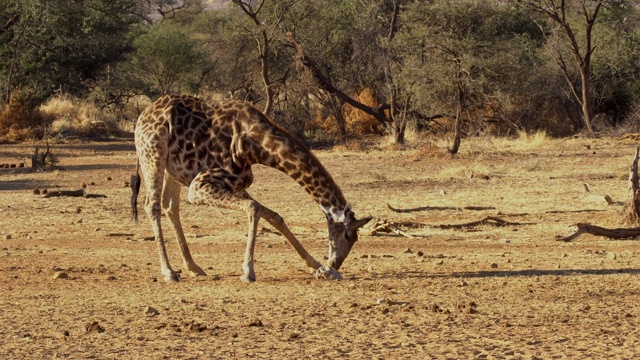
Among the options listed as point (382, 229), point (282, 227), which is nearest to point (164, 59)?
point (382, 229)

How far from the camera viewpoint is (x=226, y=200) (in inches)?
354

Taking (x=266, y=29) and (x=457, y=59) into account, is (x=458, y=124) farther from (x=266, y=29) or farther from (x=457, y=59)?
(x=266, y=29)

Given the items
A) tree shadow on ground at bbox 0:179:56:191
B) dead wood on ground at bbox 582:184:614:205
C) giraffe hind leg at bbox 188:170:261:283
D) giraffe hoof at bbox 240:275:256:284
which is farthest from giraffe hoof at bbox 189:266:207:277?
tree shadow on ground at bbox 0:179:56:191

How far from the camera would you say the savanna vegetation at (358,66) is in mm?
25688

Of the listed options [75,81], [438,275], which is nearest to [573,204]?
[438,275]

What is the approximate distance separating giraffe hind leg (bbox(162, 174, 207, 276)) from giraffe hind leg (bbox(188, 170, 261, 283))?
2.35ft

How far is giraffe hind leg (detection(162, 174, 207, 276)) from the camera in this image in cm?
973

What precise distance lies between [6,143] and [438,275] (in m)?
21.8

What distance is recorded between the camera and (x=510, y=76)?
81.0 feet

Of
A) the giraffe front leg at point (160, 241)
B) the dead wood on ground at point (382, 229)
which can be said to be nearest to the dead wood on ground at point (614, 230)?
the dead wood on ground at point (382, 229)

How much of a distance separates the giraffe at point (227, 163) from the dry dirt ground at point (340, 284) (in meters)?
0.42

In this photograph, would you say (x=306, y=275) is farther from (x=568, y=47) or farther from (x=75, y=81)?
(x=75, y=81)

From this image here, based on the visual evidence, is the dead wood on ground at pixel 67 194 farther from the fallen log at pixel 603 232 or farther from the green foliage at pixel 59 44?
the green foliage at pixel 59 44

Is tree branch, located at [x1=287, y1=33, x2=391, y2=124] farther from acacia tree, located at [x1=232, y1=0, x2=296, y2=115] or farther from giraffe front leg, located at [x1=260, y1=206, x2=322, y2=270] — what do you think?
giraffe front leg, located at [x1=260, y1=206, x2=322, y2=270]
